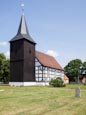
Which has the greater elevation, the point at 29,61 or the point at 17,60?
the point at 17,60

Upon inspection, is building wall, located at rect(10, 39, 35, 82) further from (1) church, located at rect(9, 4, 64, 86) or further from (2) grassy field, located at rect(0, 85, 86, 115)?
(2) grassy field, located at rect(0, 85, 86, 115)

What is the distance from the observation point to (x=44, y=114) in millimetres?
10852

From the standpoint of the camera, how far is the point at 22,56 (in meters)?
47.9

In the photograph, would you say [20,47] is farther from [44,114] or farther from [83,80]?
[83,80]

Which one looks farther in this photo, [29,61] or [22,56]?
[29,61]

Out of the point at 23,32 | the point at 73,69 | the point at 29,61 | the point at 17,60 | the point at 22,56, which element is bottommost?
the point at 73,69

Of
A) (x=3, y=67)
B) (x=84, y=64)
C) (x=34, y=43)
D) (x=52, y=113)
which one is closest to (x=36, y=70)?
(x=34, y=43)

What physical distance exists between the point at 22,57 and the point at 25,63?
1447 mm

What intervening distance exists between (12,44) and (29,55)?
4.51 m

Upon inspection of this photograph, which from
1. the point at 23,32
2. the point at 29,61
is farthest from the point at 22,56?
the point at 23,32

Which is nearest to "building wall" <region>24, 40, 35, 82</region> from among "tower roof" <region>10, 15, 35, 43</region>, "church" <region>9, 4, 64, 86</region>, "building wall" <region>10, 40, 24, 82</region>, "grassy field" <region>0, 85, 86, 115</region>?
"church" <region>9, 4, 64, 86</region>

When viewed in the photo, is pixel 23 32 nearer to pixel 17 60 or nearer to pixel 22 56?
pixel 22 56

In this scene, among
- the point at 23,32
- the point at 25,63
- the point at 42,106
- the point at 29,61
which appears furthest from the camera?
the point at 23,32

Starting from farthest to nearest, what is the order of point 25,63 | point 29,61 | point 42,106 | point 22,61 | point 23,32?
point 23,32, point 29,61, point 25,63, point 22,61, point 42,106
